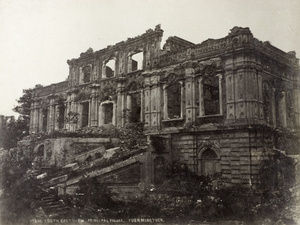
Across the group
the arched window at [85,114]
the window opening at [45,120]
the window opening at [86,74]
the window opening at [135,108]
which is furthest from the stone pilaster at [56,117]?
the window opening at [135,108]

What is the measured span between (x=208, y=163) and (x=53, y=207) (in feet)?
24.0

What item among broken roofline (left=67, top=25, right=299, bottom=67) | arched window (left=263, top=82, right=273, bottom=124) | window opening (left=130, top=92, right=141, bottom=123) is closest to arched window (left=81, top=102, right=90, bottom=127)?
window opening (left=130, top=92, right=141, bottom=123)

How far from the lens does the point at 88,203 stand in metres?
12.4

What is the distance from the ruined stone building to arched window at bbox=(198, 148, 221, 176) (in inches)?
1.9

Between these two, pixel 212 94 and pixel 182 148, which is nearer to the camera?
pixel 182 148

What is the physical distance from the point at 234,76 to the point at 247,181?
4793mm

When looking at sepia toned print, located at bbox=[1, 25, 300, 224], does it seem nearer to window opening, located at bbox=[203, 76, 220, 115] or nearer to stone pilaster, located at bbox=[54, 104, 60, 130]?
window opening, located at bbox=[203, 76, 220, 115]

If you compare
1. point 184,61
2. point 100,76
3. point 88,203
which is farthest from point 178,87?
point 88,203

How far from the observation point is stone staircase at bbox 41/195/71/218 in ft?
38.8

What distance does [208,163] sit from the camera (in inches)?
600

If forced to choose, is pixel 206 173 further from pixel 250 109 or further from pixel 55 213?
pixel 55 213

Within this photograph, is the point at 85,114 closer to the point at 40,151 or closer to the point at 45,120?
the point at 40,151

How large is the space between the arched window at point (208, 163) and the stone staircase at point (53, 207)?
657 centimetres

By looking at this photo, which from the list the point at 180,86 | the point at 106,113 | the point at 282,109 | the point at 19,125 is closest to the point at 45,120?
the point at 19,125
